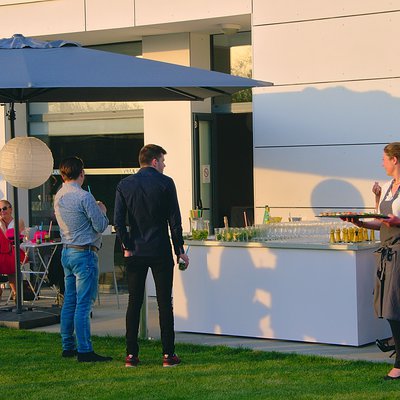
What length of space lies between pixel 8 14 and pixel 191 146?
335 cm

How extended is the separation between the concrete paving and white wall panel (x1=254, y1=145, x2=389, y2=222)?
204cm

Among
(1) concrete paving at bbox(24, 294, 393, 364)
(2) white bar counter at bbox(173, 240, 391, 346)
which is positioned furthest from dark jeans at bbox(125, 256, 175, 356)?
(2) white bar counter at bbox(173, 240, 391, 346)

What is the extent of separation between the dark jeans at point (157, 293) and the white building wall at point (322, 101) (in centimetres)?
386

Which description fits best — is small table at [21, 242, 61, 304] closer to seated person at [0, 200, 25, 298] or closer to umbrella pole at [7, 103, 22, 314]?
seated person at [0, 200, 25, 298]

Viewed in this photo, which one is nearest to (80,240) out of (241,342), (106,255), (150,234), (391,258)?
(150,234)

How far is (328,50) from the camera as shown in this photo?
11914mm

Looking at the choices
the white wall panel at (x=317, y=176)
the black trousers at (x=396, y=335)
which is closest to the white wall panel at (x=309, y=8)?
the white wall panel at (x=317, y=176)

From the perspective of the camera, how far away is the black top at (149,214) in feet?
27.7

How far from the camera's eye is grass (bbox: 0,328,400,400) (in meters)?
7.56

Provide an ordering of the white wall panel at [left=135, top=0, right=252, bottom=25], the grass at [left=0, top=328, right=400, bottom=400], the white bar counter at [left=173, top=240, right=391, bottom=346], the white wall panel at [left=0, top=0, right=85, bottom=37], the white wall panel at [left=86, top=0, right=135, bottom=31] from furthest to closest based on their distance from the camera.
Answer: the white wall panel at [left=0, top=0, right=85, bottom=37] < the white wall panel at [left=86, top=0, right=135, bottom=31] < the white wall panel at [left=135, top=0, right=252, bottom=25] < the white bar counter at [left=173, top=240, right=391, bottom=346] < the grass at [left=0, top=328, right=400, bottom=400]

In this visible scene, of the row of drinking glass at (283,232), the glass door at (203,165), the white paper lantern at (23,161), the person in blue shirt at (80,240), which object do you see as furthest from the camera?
the glass door at (203,165)

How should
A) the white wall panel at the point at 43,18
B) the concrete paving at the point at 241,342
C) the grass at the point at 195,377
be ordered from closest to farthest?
the grass at the point at 195,377 < the concrete paving at the point at 241,342 < the white wall panel at the point at 43,18

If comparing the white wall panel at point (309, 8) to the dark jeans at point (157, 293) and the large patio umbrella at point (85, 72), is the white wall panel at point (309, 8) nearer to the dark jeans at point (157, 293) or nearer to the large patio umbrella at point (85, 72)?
the large patio umbrella at point (85, 72)

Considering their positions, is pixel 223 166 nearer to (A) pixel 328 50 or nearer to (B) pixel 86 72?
(A) pixel 328 50
